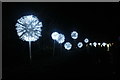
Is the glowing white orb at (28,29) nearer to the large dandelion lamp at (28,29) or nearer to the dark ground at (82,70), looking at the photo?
the large dandelion lamp at (28,29)

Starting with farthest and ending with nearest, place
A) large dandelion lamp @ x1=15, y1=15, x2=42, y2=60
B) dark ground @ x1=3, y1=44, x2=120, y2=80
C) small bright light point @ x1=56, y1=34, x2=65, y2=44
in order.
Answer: small bright light point @ x1=56, y1=34, x2=65, y2=44, large dandelion lamp @ x1=15, y1=15, x2=42, y2=60, dark ground @ x1=3, y1=44, x2=120, y2=80

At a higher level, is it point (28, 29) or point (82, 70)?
point (28, 29)

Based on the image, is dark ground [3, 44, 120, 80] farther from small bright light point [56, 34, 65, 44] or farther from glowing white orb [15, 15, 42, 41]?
small bright light point [56, 34, 65, 44]

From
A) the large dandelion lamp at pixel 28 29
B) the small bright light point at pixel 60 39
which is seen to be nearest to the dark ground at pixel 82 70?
the large dandelion lamp at pixel 28 29

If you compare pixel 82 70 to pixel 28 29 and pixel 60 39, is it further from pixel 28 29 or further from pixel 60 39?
pixel 60 39

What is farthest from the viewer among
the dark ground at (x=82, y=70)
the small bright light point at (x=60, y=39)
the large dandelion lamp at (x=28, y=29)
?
the small bright light point at (x=60, y=39)

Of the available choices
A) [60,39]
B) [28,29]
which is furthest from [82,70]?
[60,39]

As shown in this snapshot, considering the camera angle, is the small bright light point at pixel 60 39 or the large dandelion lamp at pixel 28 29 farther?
the small bright light point at pixel 60 39

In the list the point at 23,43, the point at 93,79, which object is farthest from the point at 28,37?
the point at 93,79

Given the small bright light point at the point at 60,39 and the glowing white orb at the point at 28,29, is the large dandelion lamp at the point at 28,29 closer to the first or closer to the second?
the glowing white orb at the point at 28,29

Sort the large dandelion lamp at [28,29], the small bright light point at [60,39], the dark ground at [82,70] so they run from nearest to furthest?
1. the dark ground at [82,70]
2. the large dandelion lamp at [28,29]
3. the small bright light point at [60,39]

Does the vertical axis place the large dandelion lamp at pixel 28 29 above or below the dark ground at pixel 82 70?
above

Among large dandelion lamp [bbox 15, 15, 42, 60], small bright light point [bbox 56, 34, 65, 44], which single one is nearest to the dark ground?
large dandelion lamp [bbox 15, 15, 42, 60]
